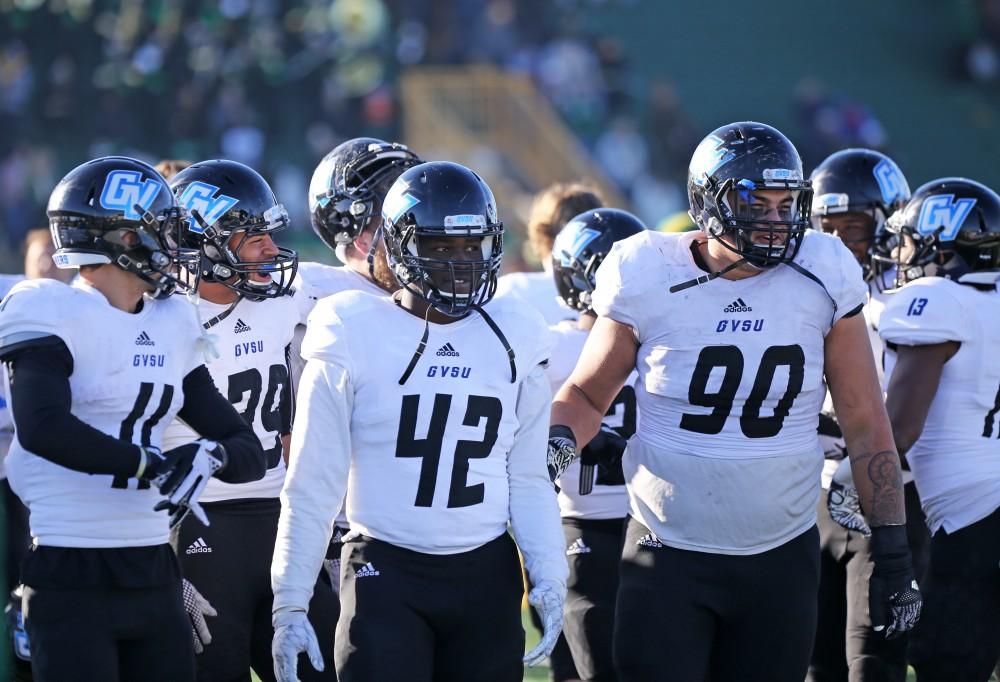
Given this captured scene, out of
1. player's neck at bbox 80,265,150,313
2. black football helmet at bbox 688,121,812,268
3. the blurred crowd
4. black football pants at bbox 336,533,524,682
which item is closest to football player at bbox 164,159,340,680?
player's neck at bbox 80,265,150,313

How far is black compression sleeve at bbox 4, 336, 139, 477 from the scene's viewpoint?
288 cm

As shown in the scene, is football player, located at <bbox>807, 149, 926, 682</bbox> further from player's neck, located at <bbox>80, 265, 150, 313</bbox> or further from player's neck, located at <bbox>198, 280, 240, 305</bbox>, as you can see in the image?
player's neck, located at <bbox>80, 265, 150, 313</bbox>

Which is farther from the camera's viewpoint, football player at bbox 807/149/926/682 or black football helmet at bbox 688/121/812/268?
football player at bbox 807/149/926/682

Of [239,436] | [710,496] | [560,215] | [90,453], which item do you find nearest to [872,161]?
[560,215]

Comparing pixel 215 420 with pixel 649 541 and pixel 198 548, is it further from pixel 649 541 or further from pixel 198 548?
pixel 649 541

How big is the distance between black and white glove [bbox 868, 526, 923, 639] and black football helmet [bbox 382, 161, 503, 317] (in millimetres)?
1145

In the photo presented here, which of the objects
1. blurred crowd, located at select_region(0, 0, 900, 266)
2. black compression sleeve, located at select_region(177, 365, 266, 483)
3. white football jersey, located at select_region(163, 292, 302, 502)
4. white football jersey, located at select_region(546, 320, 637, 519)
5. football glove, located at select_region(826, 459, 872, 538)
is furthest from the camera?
blurred crowd, located at select_region(0, 0, 900, 266)

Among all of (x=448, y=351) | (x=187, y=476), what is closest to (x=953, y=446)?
(x=448, y=351)

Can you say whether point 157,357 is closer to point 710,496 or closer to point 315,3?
point 710,496

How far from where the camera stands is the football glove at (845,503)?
154 inches

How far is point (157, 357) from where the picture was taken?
3.14 meters

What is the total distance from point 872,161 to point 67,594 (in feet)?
10.3

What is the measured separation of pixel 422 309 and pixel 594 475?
119 centimetres

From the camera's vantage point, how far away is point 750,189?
3.32m
